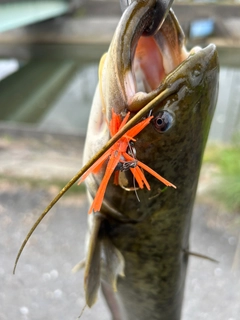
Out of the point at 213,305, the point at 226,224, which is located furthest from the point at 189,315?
the point at 226,224

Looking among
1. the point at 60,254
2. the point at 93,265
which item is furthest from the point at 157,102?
the point at 60,254

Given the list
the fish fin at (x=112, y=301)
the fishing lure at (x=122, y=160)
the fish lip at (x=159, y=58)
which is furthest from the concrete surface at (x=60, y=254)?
the fish lip at (x=159, y=58)

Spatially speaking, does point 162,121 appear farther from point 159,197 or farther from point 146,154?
point 159,197

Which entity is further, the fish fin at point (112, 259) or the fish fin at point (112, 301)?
the fish fin at point (112, 301)

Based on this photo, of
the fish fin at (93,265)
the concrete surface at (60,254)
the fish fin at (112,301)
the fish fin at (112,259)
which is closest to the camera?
the fish fin at (93,265)

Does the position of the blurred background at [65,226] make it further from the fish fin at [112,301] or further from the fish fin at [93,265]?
the fish fin at [93,265]

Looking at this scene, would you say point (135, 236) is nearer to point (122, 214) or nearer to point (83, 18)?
point (122, 214)

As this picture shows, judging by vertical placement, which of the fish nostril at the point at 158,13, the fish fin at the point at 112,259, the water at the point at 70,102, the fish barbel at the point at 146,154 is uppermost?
the fish nostril at the point at 158,13

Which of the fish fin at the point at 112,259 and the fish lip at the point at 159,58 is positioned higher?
the fish lip at the point at 159,58
